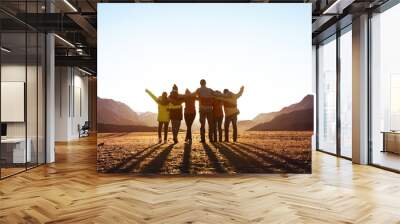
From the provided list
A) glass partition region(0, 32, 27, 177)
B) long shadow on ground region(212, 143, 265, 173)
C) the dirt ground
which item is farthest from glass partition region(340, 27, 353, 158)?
glass partition region(0, 32, 27, 177)

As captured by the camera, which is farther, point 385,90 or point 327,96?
point 327,96

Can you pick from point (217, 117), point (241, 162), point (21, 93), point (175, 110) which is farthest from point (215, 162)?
point (21, 93)

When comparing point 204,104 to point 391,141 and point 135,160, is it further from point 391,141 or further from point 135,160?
point 391,141

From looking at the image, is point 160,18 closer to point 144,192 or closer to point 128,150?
point 128,150

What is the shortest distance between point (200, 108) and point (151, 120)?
86cm

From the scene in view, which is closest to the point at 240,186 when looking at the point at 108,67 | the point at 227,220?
the point at 227,220

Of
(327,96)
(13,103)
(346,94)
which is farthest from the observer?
(327,96)

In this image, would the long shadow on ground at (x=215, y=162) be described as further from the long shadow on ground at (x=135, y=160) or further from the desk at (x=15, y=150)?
the desk at (x=15, y=150)

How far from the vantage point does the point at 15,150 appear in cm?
691

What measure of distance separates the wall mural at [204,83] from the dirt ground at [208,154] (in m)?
0.02

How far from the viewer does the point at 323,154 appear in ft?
32.4

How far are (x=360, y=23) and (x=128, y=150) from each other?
5.26 metres

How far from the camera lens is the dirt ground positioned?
645 centimetres

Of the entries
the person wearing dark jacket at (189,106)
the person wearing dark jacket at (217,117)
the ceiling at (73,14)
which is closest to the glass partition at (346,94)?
the ceiling at (73,14)
